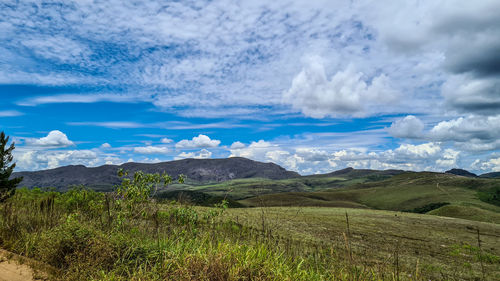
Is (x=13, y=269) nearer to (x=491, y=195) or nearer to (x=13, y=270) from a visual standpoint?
(x=13, y=270)

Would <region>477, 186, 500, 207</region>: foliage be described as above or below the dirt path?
below

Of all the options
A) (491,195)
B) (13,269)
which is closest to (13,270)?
(13,269)

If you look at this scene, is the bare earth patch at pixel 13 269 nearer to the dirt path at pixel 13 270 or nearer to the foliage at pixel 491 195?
the dirt path at pixel 13 270

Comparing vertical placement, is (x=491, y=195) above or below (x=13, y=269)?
below

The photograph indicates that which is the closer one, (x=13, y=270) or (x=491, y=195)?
(x=13, y=270)

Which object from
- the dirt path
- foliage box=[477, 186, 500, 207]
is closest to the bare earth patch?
the dirt path

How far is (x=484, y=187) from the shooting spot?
119 metres

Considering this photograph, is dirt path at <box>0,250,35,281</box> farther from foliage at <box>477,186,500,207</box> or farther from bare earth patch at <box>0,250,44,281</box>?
foliage at <box>477,186,500,207</box>

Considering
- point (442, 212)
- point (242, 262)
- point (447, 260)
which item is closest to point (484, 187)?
point (442, 212)

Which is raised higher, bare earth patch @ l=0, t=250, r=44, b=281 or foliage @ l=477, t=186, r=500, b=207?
bare earth patch @ l=0, t=250, r=44, b=281

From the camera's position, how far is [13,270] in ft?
24.2

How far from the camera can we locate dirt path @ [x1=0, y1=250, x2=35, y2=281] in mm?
6941

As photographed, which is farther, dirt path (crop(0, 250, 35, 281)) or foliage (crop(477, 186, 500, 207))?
foliage (crop(477, 186, 500, 207))

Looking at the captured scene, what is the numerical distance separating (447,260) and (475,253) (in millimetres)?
4402
